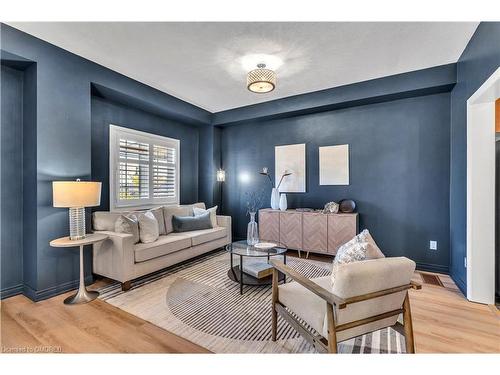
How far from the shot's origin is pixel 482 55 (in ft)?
7.34

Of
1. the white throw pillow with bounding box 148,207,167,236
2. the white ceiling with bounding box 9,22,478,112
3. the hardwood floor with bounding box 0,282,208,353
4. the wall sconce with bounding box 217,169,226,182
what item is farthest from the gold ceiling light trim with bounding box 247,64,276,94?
the hardwood floor with bounding box 0,282,208,353

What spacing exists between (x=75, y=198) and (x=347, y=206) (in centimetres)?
363

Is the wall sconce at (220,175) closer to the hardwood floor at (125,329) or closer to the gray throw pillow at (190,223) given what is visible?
the gray throw pillow at (190,223)

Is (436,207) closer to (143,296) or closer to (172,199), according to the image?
(143,296)

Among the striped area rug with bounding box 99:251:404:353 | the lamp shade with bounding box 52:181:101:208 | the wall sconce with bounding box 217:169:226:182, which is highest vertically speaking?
the wall sconce with bounding box 217:169:226:182

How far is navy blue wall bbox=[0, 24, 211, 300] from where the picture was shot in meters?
2.54

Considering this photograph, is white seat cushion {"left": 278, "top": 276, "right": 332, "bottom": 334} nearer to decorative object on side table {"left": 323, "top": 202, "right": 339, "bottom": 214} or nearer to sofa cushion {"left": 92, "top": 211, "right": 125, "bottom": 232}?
decorative object on side table {"left": 323, "top": 202, "right": 339, "bottom": 214}

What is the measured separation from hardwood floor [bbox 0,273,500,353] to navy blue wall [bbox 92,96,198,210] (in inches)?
65.9

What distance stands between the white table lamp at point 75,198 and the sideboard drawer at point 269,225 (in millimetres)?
2619

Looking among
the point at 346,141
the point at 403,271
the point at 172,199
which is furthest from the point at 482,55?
the point at 172,199

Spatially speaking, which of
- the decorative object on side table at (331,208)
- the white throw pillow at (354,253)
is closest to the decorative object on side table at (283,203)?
the decorative object on side table at (331,208)

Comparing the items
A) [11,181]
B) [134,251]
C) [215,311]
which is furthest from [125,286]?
[11,181]

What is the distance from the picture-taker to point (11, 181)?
2.63m
